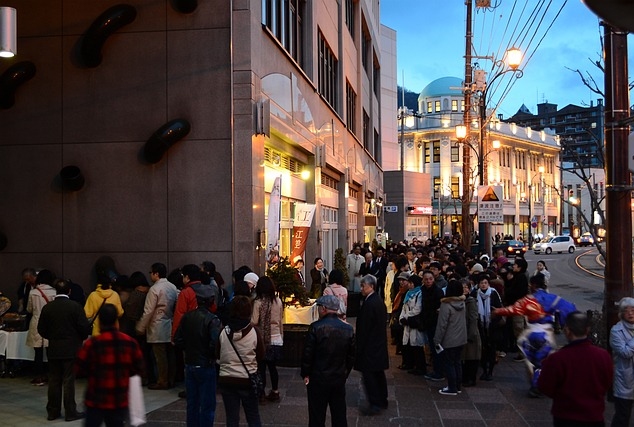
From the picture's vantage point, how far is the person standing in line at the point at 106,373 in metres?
5.75

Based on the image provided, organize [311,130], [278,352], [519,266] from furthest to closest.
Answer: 1. [311,130]
2. [519,266]
3. [278,352]

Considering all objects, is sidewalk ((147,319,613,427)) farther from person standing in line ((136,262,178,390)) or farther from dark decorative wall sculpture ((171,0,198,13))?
dark decorative wall sculpture ((171,0,198,13))

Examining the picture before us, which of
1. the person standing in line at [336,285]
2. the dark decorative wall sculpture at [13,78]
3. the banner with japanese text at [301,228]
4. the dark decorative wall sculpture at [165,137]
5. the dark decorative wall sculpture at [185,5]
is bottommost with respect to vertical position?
the person standing in line at [336,285]

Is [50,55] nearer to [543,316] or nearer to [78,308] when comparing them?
[78,308]

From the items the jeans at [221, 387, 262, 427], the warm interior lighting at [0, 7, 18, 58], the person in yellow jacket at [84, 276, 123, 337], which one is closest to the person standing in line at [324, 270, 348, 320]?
the person in yellow jacket at [84, 276, 123, 337]

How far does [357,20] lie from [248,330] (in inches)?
1077

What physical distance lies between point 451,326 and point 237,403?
12.9 feet

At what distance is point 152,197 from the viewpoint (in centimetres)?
1260

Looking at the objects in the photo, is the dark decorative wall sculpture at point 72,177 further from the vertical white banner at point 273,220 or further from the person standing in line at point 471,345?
the person standing in line at point 471,345

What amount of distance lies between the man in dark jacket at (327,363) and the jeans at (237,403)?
56 centimetres

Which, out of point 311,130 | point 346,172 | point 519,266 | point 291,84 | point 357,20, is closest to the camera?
point 519,266

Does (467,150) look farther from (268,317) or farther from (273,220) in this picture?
(268,317)

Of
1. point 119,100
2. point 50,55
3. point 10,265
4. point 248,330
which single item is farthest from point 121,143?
point 248,330

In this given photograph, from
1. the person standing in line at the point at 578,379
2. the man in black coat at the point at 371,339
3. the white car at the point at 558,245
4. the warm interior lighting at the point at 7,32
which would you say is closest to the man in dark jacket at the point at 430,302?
the man in black coat at the point at 371,339
